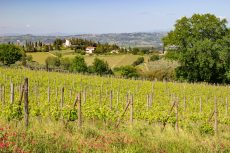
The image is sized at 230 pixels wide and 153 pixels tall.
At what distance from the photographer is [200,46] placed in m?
48.2

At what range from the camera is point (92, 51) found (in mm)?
132500

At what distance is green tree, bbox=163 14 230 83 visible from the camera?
4862 centimetres

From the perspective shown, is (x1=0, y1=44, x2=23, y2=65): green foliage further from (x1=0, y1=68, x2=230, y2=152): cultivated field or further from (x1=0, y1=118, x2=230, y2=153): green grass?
(x1=0, y1=118, x2=230, y2=153): green grass

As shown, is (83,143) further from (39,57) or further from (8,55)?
(39,57)

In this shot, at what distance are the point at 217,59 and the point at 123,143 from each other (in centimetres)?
4252

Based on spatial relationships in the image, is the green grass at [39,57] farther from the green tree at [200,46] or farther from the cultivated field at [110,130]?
the cultivated field at [110,130]

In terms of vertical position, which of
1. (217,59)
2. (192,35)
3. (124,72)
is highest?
(192,35)

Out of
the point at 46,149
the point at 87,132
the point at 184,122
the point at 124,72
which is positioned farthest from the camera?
the point at 124,72

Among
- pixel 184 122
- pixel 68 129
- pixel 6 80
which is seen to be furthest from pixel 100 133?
pixel 6 80

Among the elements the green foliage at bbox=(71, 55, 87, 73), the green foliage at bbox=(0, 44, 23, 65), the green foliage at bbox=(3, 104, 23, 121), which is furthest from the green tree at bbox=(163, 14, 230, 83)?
the green foliage at bbox=(0, 44, 23, 65)

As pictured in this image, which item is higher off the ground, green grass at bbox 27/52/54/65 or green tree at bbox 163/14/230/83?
green tree at bbox 163/14/230/83

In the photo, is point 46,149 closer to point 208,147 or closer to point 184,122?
point 208,147

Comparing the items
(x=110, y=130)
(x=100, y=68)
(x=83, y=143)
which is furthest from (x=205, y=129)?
(x=100, y=68)

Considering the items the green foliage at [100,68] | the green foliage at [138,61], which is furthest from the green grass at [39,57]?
the green foliage at [138,61]
